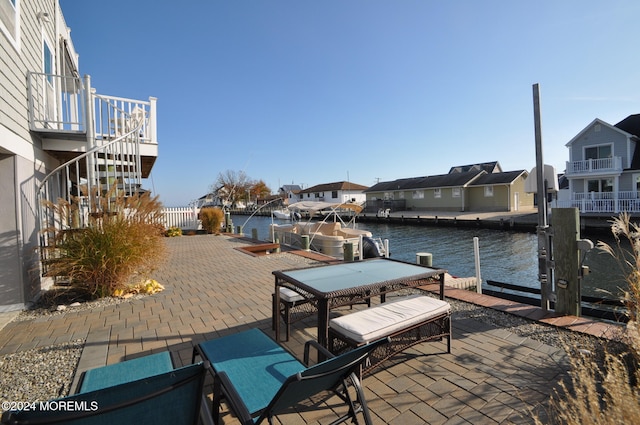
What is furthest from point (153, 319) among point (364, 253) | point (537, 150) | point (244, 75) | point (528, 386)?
point (244, 75)

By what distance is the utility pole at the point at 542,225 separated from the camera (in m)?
4.07

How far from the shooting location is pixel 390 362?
2.99 metres

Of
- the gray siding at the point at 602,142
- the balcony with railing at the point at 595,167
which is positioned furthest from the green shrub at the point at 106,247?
the gray siding at the point at 602,142

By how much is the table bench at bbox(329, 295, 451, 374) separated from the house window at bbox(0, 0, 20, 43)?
5779mm

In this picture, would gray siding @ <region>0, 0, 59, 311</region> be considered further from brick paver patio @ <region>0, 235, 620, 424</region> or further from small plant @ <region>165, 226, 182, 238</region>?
small plant @ <region>165, 226, 182, 238</region>

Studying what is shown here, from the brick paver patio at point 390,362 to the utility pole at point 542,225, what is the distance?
39 centimetres

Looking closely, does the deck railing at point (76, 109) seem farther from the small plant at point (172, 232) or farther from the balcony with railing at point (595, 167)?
the balcony with railing at point (595, 167)

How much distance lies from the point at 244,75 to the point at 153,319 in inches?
436

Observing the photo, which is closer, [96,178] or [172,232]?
[96,178]

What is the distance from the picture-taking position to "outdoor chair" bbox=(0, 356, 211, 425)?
1110 millimetres

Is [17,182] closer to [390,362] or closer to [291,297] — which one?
[291,297]

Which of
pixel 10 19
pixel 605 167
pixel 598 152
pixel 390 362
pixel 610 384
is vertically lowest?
pixel 390 362

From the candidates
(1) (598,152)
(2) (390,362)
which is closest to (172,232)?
(2) (390,362)

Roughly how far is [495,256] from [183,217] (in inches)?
624
